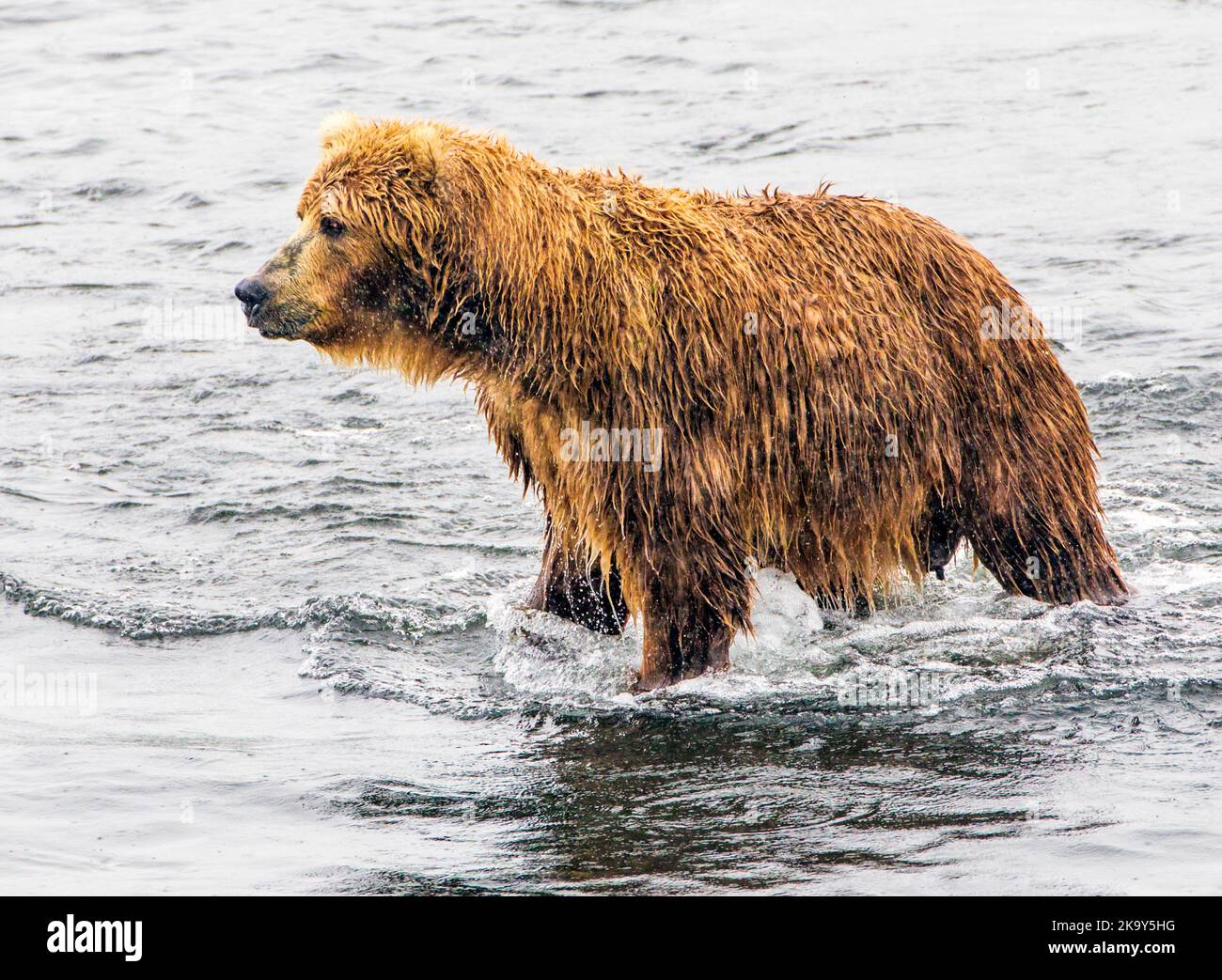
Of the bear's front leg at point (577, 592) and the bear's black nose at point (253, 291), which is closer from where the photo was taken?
the bear's black nose at point (253, 291)

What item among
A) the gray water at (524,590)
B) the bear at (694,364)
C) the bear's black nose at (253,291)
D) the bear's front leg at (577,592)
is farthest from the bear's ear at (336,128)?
→ the gray water at (524,590)

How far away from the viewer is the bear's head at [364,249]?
20.9 ft

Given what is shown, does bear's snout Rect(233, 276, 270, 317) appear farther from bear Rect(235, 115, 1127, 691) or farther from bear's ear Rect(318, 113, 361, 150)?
bear's ear Rect(318, 113, 361, 150)

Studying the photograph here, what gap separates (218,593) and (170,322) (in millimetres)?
5406

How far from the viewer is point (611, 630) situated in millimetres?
7785

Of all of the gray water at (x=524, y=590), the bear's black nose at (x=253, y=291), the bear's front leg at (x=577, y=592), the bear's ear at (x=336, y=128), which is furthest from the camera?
the bear's front leg at (x=577, y=592)

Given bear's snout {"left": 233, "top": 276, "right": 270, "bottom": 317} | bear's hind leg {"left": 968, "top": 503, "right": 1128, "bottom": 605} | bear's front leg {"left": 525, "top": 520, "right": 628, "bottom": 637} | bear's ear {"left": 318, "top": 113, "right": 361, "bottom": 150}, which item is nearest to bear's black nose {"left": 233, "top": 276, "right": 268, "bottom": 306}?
bear's snout {"left": 233, "top": 276, "right": 270, "bottom": 317}

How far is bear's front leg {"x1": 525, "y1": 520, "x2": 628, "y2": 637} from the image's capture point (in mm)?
7531

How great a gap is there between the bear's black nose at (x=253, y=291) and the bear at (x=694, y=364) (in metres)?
0.01

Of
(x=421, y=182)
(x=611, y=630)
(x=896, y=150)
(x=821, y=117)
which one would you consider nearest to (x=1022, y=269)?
(x=896, y=150)

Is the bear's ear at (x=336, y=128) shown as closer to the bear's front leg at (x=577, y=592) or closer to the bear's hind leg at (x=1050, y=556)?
the bear's front leg at (x=577, y=592)

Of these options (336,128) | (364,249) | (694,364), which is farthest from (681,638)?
(336,128)

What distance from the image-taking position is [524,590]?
8.77m

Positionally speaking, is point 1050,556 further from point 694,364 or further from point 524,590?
point 524,590
